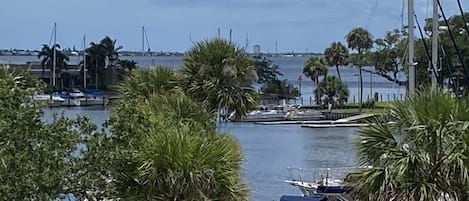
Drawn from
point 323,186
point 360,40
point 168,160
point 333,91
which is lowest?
point 323,186

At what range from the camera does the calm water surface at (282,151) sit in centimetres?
4092

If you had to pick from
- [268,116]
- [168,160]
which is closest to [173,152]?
[168,160]

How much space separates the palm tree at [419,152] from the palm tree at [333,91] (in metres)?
83.5

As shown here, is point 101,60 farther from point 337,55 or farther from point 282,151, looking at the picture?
point 282,151

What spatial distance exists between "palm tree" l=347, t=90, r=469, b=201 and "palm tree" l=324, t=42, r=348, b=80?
87873 millimetres

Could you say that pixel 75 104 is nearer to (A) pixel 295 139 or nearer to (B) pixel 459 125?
(A) pixel 295 139

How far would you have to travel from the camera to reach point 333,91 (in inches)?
3856

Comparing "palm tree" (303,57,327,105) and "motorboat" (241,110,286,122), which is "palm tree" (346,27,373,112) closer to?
"palm tree" (303,57,327,105)

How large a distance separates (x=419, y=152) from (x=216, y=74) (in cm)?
756

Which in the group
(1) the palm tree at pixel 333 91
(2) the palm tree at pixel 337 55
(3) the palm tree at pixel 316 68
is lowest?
(1) the palm tree at pixel 333 91

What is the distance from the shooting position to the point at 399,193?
13211mm

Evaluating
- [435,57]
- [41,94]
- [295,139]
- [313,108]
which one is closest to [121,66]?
[313,108]

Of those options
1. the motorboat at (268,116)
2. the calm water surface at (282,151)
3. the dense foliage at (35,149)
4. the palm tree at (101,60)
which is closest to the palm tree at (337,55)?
the motorboat at (268,116)

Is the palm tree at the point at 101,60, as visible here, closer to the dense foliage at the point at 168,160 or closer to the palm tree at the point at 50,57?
the palm tree at the point at 50,57
